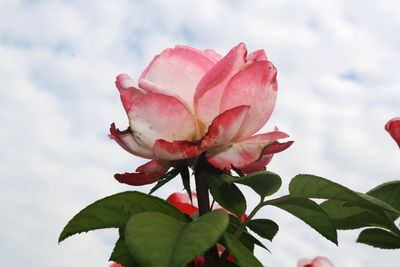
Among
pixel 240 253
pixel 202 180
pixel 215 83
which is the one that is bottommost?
pixel 240 253

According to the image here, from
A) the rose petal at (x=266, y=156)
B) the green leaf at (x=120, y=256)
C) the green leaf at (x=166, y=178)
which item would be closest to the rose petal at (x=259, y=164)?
the rose petal at (x=266, y=156)

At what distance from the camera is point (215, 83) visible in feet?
2.07

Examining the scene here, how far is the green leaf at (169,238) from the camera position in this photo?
1.45ft

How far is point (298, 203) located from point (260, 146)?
0.09 metres

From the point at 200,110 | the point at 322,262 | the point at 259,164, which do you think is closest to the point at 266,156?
the point at 259,164

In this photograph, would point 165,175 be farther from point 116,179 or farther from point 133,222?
point 133,222

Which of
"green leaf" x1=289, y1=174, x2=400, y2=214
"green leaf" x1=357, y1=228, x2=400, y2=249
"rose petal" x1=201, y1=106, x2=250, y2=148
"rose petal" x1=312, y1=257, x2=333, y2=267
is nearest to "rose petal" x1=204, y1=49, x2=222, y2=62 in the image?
"rose petal" x1=201, y1=106, x2=250, y2=148

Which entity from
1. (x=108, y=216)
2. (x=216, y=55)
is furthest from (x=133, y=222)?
(x=216, y=55)

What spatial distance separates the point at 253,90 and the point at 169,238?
0.25 metres

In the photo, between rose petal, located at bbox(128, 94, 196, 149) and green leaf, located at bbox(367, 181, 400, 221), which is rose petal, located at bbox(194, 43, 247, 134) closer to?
rose petal, located at bbox(128, 94, 196, 149)

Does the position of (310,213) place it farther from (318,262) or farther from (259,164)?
(318,262)

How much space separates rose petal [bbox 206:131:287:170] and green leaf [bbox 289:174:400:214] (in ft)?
0.23

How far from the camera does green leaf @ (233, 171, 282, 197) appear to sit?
Result: 0.57 m

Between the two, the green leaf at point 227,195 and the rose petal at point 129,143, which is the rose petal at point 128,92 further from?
the green leaf at point 227,195
